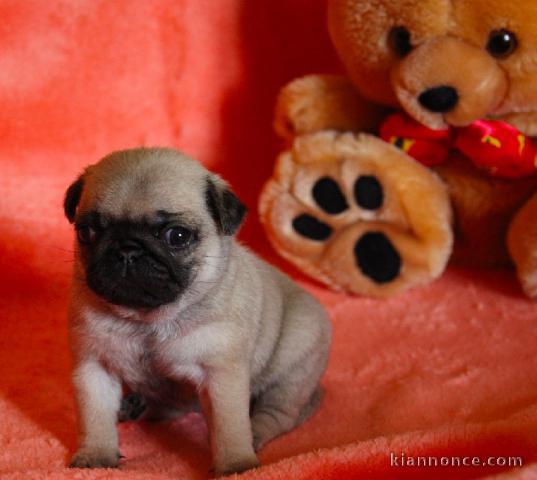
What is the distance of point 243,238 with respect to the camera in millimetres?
4039

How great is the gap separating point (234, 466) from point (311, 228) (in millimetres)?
1528

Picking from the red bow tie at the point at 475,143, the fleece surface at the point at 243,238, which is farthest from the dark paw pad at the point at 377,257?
the red bow tie at the point at 475,143

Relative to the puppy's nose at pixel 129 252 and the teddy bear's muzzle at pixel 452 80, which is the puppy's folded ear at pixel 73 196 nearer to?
the puppy's nose at pixel 129 252

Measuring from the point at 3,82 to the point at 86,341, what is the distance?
6.46 feet

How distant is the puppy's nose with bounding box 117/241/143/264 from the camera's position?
6.77ft

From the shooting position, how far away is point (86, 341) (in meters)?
2.25

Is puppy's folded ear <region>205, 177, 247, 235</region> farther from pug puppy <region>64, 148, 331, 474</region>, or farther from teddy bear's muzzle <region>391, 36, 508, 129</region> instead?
teddy bear's muzzle <region>391, 36, 508, 129</region>

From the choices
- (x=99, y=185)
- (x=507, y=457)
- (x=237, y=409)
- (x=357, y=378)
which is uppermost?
(x=99, y=185)

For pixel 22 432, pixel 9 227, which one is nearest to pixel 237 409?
pixel 22 432

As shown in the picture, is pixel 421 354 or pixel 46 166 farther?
pixel 46 166

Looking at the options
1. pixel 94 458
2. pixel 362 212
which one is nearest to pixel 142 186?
pixel 94 458

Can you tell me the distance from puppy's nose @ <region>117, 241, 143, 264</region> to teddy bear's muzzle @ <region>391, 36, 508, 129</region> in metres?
1.47

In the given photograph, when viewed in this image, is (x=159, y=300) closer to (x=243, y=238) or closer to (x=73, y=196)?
(x=73, y=196)

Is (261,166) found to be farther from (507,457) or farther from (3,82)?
(507,457)
